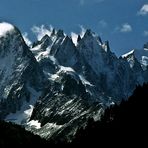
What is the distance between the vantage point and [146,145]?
651ft
